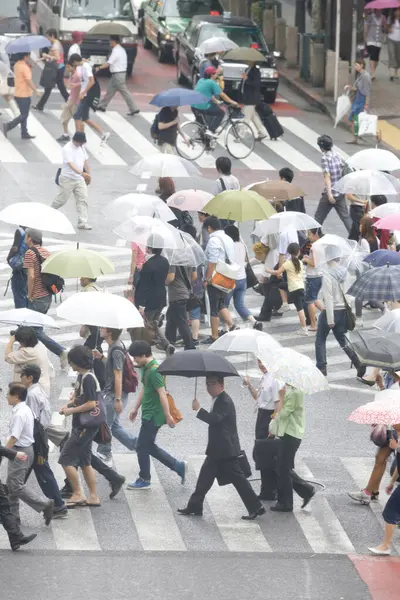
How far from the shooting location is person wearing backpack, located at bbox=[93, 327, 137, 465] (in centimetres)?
1345

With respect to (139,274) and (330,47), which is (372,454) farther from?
(330,47)

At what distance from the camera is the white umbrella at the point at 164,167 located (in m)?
20.8

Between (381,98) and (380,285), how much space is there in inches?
780

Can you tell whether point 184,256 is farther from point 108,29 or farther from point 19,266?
point 108,29

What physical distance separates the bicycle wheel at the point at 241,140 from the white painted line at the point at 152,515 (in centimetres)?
1499

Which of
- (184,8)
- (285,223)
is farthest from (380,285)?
(184,8)

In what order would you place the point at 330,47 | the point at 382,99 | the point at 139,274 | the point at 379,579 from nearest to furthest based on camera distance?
1. the point at 379,579
2. the point at 139,274
3. the point at 382,99
4. the point at 330,47

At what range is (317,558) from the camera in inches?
477

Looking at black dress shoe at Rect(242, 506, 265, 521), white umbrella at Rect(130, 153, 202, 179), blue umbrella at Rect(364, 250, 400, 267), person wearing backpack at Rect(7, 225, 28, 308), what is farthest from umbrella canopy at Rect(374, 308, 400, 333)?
white umbrella at Rect(130, 153, 202, 179)

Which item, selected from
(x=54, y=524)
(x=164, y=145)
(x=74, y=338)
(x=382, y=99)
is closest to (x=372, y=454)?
(x=54, y=524)

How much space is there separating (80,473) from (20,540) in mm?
2056

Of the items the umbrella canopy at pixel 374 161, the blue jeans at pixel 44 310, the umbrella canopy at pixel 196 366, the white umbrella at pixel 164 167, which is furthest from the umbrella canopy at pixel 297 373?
the umbrella canopy at pixel 374 161

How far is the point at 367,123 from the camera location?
2933 cm

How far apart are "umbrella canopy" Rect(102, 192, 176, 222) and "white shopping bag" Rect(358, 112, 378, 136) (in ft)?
38.0
